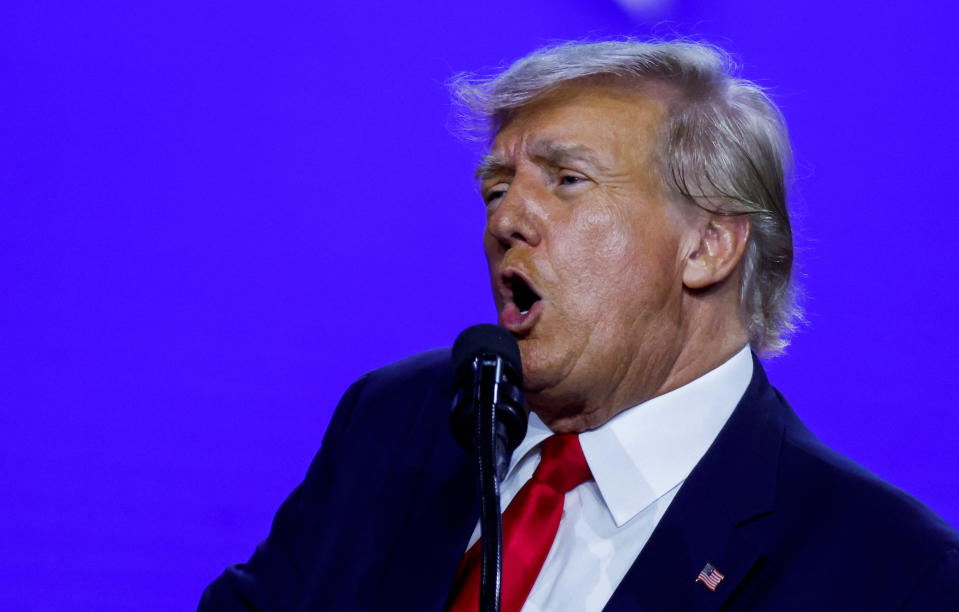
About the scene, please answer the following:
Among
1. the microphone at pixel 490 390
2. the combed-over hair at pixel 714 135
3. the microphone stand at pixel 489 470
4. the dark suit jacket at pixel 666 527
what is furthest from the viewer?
the combed-over hair at pixel 714 135

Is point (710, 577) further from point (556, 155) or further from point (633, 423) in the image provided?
point (556, 155)

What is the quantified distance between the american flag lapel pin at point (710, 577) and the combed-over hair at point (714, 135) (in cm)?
44

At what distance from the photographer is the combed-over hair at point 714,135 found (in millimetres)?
1559

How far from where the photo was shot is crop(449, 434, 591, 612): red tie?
4.62ft

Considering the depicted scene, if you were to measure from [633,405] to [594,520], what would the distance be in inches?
7.2

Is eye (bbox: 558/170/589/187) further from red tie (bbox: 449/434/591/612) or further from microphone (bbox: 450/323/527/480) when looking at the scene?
microphone (bbox: 450/323/527/480)

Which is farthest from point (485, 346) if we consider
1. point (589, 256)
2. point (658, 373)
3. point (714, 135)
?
point (714, 135)

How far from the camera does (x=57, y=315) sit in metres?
2.01

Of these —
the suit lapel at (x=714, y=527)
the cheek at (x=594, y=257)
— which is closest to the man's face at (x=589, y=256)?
the cheek at (x=594, y=257)

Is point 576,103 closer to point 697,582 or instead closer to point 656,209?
point 656,209

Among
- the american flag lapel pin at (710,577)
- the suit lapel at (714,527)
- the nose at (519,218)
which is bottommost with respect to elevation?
the american flag lapel pin at (710,577)

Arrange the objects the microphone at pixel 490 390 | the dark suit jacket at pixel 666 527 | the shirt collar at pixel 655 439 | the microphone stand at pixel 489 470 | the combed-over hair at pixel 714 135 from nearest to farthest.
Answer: the microphone stand at pixel 489 470 → the microphone at pixel 490 390 → the dark suit jacket at pixel 666 527 → the shirt collar at pixel 655 439 → the combed-over hair at pixel 714 135

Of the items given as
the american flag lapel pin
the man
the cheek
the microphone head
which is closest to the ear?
the man

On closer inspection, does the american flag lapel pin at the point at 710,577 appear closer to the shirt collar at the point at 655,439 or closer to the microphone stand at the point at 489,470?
the shirt collar at the point at 655,439
